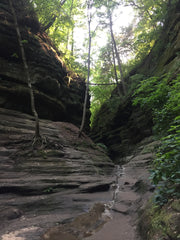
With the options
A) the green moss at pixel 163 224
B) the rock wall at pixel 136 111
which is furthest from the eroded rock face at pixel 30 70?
the green moss at pixel 163 224

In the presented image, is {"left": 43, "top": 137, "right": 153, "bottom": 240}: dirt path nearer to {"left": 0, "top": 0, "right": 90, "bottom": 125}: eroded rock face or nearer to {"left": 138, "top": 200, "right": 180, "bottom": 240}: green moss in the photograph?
{"left": 138, "top": 200, "right": 180, "bottom": 240}: green moss

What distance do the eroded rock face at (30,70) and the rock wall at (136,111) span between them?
23.5ft

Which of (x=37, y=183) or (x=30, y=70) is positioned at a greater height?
(x=30, y=70)

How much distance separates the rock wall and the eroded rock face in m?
7.15

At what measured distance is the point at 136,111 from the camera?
17.6 m

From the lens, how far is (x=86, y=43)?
862 inches

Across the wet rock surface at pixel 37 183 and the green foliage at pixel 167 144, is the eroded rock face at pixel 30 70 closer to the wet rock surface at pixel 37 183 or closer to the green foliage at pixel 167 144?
the wet rock surface at pixel 37 183

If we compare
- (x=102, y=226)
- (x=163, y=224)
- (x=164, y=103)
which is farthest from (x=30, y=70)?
(x=163, y=224)

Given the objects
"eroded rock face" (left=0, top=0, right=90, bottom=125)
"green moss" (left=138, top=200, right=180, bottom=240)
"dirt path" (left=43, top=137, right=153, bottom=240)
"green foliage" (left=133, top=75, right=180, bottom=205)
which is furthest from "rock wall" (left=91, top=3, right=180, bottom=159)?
"green moss" (left=138, top=200, right=180, bottom=240)

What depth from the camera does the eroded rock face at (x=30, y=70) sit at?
38.0 feet

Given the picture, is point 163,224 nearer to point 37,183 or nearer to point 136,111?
point 37,183

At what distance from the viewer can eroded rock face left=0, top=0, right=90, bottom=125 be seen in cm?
1158

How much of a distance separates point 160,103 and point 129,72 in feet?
62.0

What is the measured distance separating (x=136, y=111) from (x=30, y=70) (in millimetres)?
11488
